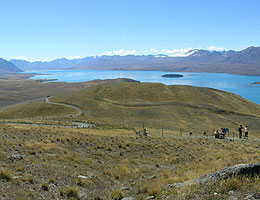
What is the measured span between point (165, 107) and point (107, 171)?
7038 cm

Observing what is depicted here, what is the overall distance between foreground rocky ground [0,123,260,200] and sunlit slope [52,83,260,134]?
107 ft

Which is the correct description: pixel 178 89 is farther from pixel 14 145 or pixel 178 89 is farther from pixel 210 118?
pixel 14 145

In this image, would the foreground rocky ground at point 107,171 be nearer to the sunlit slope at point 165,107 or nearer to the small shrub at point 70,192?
the small shrub at point 70,192

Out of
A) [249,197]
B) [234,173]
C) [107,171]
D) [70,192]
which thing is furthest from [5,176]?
[249,197]

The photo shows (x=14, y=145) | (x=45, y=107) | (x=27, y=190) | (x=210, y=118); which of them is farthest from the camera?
(x=45, y=107)

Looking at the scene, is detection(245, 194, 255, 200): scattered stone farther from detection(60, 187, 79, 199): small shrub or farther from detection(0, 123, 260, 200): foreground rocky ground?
detection(60, 187, 79, 199): small shrub

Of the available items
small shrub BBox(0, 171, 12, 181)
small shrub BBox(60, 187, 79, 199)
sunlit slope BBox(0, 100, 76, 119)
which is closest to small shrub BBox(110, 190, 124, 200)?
small shrub BBox(60, 187, 79, 199)

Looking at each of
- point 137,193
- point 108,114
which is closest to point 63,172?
point 137,193

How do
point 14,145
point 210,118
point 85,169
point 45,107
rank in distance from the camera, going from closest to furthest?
1. point 85,169
2. point 14,145
3. point 210,118
4. point 45,107

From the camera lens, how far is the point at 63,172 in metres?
14.4

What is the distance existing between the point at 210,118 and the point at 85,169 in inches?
2451

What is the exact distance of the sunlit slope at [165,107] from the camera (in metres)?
63.7

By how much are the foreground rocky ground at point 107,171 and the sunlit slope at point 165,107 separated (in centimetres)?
3274

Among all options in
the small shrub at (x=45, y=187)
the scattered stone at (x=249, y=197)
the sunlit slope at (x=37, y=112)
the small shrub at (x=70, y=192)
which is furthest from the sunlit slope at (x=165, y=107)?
the scattered stone at (x=249, y=197)
